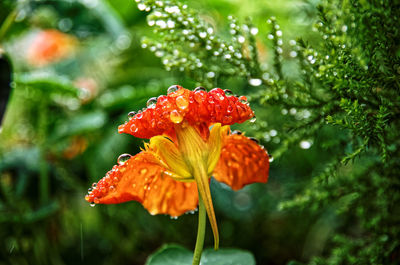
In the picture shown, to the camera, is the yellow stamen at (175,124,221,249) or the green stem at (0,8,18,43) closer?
the yellow stamen at (175,124,221,249)

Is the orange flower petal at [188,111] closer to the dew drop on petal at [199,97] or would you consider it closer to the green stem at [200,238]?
the dew drop on petal at [199,97]

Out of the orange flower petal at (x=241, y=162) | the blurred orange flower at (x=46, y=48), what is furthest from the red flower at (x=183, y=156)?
the blurred orange flower at (x=46, y=48)

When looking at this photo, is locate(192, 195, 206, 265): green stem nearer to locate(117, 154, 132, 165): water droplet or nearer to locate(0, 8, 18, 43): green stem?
locate(117, 154, 132, 165): water droplet

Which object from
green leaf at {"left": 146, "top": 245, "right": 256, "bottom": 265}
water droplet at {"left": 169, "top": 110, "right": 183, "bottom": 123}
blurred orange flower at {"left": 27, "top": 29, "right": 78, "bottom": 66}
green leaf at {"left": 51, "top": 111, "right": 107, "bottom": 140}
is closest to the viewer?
water droplet at {"left": 169, "top": 110, "right": 183, "bottom": 123}

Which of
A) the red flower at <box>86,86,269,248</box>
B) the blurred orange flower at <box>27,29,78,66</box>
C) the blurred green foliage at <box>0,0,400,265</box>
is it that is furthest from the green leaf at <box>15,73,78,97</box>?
the blurred orange flower at <box>27,29,78,66</box>

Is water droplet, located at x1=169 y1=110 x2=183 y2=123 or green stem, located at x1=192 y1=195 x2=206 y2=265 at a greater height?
water droplet, located at x1=169 y1=110 x2=183 y2=123

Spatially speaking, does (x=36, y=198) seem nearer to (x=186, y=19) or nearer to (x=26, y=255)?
(x=26, y=255)

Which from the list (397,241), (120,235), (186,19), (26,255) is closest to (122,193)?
(186,19)
